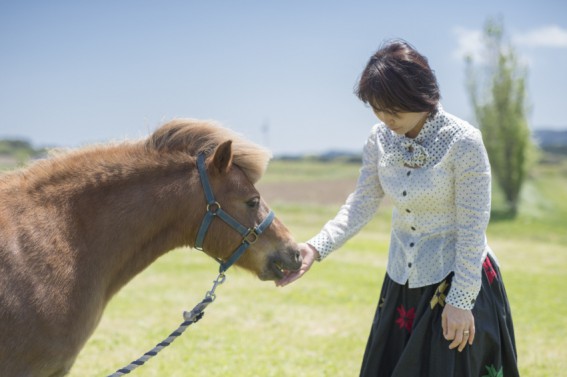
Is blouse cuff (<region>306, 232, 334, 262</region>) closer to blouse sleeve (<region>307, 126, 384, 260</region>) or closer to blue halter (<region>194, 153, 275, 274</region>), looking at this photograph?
blouse sleeve (<region>307, 126, 384, 260</region>)

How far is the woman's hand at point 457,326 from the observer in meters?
2.62

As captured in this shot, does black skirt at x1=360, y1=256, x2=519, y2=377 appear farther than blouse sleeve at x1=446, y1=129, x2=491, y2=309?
Yes

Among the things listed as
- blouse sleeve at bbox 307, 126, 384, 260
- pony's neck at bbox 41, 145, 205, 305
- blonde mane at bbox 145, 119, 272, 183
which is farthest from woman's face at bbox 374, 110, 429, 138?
pony's neck at bbox 41, 145, 205, 305

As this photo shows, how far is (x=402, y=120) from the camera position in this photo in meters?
2.81

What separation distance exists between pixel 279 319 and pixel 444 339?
18.4ft

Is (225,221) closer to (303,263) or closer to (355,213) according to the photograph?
(303,263)

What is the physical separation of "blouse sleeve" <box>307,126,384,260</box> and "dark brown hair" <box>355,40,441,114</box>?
0.64m

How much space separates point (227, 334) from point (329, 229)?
14.0ft

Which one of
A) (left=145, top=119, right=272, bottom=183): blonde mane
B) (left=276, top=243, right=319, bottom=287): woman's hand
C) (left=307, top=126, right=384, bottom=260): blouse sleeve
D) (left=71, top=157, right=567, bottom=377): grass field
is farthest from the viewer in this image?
(left=71, top=157, right=567, bottom=377): grass field

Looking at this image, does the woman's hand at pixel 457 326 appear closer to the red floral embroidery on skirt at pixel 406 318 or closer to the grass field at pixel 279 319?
the red floral embroidery on skirt at pixel 406 318

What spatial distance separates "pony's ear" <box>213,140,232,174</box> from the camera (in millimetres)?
2858

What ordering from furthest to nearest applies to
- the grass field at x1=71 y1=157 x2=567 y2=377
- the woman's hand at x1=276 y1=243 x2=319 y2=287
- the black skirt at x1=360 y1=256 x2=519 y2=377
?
the grass field at x1=71 y1=157 x2=567 y2=377 → the woman's hand at x1=276 y1=243 x2=319 y2=287 → the black skirt at x1=360 y1=256 x2=519 y2=377

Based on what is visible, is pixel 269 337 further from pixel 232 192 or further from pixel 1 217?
pixel 1 217

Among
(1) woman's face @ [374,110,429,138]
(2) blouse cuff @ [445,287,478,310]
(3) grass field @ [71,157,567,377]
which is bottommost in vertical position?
(3) grass field @ [71,157,567,377]
